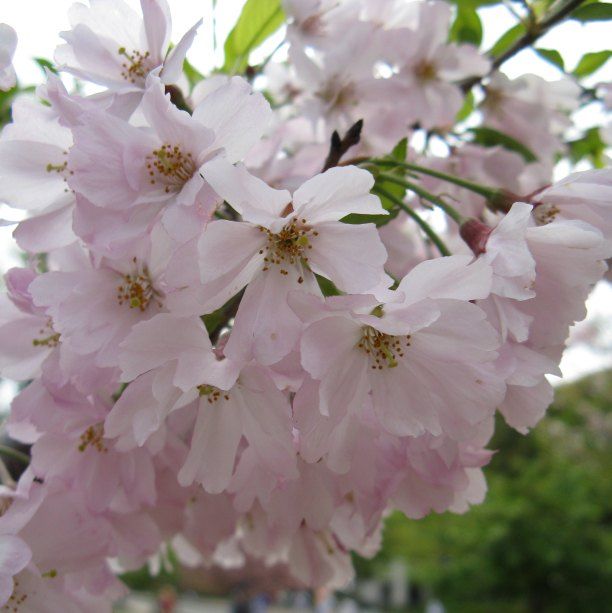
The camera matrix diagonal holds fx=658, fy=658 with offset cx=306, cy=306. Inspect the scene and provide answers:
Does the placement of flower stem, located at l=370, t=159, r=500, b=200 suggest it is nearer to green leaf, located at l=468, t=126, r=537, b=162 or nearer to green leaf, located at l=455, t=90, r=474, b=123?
green leaf, located at l=468, t=126, r=537, b=162

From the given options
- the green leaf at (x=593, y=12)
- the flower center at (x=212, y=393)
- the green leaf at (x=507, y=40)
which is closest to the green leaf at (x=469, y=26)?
the green leaf at (x=507, y=40)

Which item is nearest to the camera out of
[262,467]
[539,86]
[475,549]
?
[262,467]

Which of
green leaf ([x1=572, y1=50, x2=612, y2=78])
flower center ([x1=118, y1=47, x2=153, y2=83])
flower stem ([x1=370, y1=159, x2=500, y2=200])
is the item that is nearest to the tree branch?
green leaf ([x1=572, y1=50, x2=612, y2=78])

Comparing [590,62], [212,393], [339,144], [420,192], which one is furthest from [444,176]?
[590,62]

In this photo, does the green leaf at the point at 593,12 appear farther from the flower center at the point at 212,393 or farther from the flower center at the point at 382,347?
the flower center at the point at 212,393

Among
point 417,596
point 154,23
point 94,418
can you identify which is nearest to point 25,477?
point 94,418

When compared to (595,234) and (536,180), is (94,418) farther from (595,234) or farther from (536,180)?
(536,180)

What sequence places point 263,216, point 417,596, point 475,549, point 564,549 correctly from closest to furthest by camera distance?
point 263,216 < point 564,549 < point 475,549 < point 417,596
